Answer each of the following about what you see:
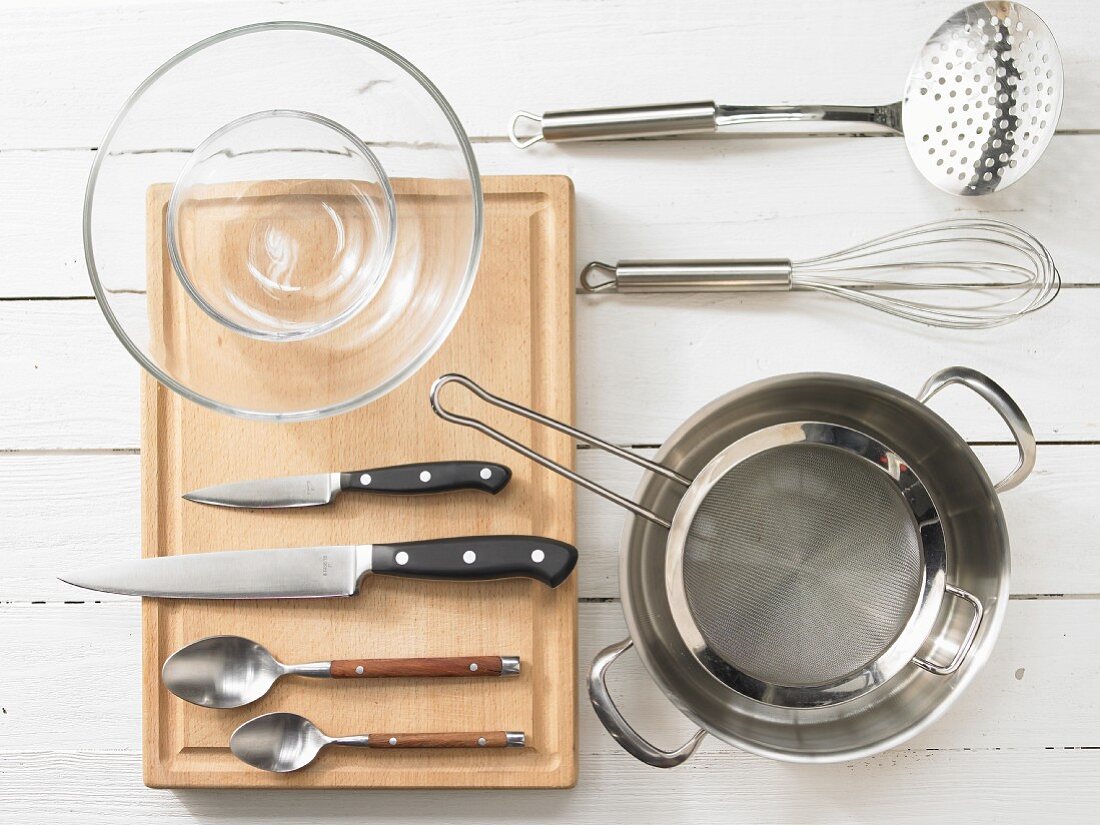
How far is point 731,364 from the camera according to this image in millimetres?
607

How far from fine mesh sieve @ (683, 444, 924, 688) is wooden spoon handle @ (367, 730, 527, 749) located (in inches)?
5.5

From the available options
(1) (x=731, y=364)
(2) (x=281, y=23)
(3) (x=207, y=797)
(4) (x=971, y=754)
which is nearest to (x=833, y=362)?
(1) (x=731, y=364)

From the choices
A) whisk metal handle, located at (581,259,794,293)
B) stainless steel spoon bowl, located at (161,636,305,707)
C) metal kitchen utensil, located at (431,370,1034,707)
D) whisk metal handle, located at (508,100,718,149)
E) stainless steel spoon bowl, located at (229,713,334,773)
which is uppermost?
whisk metal handle, located at (508,100,718,149)

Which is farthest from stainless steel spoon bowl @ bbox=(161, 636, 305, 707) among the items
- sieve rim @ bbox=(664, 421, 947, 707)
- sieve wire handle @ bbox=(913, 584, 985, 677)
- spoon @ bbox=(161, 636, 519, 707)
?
sieve wire handle @ bbox=(913, 584, 985, 677)

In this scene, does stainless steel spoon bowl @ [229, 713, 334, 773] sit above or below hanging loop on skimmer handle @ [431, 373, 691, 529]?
below

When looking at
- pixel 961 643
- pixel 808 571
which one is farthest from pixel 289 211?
pixel 961 643

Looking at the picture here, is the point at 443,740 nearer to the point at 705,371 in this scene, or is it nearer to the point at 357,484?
the point at 357,484

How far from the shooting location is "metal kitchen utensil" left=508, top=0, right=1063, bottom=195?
589 millimetres

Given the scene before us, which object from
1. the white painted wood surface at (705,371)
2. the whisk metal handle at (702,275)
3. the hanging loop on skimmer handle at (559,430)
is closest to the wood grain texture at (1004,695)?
the white painted wood surface at (705,371)

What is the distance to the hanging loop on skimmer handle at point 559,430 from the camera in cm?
53

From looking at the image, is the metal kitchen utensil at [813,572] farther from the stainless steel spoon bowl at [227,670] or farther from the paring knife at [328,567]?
the stainless steel spoon bowl at [227,670]

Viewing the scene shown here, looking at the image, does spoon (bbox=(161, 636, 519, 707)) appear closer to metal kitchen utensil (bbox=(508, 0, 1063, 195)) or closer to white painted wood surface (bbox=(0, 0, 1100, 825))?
white painted wood surface (bbox=(0, 0, 1100, 825))

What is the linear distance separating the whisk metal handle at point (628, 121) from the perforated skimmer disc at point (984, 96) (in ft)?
0.46

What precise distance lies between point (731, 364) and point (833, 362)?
0.22 feet
